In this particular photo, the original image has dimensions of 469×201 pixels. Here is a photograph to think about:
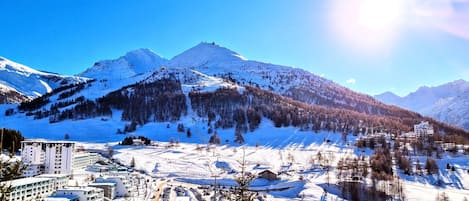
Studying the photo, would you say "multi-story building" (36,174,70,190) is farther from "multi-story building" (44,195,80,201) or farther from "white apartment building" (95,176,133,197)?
"multi-story building" (44,195,80,201)

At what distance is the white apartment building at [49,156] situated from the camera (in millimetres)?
43062

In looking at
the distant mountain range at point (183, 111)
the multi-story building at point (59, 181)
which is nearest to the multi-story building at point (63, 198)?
the multi-story building at point (59, 181)

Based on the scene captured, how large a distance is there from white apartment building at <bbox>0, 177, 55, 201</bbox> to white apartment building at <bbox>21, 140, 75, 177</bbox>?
10187 millimetres

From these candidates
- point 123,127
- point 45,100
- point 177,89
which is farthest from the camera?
point 45,100

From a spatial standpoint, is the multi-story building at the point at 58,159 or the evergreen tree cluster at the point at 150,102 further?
the evergreen tree cluster at the point at 150,102

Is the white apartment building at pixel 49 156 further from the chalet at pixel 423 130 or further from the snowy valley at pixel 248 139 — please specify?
the chalet at pixel 423 130

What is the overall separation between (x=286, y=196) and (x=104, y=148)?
39031 mm

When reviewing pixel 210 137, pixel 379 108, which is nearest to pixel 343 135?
pixel 210 137

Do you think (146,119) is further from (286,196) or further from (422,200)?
(422,200)

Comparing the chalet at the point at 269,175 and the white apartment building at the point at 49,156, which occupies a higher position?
the white apartment building at the point at 49,156

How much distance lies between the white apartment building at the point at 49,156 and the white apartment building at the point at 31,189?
1019 cm

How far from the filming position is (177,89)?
124 m

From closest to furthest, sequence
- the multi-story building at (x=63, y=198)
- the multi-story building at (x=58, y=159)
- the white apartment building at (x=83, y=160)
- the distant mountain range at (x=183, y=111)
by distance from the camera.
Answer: the multi-story building at (x=63, y=198) → the multi-story building at (x=58, y=159) → the white apartment building at (x=83, y=160) → the distant mountain range at (x=183, y=111)

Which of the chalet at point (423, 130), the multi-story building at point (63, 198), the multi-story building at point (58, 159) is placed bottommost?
the multi-story building at point (63, 198)
